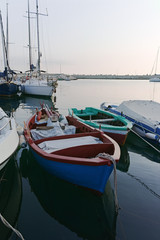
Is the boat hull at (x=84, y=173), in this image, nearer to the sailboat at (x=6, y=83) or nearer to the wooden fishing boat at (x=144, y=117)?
the wooden fishing boat at (x=144, y=117)

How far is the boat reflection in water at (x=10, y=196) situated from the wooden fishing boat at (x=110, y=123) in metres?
4.18

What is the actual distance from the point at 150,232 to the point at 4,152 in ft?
→ 15.7

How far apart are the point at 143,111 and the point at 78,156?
8.36 m

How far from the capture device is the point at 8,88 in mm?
26578

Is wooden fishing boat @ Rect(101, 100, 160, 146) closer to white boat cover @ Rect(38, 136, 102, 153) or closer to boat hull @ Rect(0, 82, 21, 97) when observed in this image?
white boat cover @ Rect(38, 136, 102, 153)

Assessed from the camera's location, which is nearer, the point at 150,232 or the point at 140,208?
the point at 150,232

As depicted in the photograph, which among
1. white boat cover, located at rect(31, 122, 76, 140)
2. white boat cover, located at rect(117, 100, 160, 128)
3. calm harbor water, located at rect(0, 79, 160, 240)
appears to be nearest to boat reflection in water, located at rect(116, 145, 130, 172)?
calm harbor water, located at rect(0, 79, 160, 240)

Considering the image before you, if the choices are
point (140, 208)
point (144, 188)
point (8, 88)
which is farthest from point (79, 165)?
point (8, 88)

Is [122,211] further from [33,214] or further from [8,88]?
[8,88]

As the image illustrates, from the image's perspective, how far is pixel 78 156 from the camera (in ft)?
18.6

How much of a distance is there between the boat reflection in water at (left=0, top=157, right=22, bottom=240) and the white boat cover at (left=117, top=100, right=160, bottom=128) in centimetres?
A: 850

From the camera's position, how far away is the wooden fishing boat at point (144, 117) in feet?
32.8

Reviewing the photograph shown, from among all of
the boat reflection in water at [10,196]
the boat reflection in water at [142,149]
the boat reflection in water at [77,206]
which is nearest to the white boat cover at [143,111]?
the boat reflection in water at [142,149]

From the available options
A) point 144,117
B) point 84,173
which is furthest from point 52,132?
point 144,117
